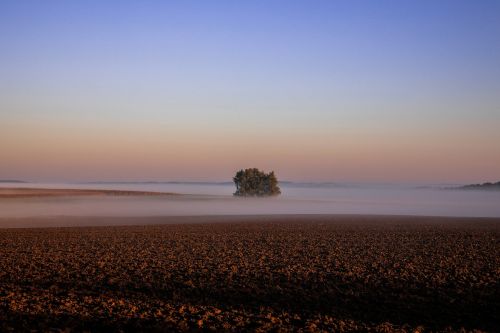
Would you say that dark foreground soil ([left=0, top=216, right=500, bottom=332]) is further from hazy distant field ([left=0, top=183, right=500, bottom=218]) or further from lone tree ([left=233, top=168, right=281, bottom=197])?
lone tree ([left=233, top=168, right=281, bottom=197])

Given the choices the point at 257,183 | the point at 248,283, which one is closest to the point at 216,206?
the point at 257,183

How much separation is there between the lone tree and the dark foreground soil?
5528 centimetres

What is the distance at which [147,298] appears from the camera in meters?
11.2

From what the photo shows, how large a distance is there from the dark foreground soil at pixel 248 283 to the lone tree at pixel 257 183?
55.3 metres

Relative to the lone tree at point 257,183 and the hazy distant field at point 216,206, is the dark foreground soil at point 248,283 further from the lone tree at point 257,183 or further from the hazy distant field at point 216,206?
the lone tree at point 257,183

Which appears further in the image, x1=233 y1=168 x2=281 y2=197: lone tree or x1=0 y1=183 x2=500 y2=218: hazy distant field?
x1=233 y1=168 x2=281 y2=197: lone tree

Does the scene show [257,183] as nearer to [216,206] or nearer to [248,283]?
[216,206]

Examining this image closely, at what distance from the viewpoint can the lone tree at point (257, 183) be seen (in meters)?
78.7

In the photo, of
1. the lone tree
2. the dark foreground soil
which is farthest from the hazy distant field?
the dark foreground soil

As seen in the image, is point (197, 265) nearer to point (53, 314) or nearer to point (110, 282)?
point (110, 282)

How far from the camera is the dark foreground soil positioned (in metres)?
9.59

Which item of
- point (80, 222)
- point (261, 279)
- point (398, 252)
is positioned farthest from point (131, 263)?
point (80, 222)

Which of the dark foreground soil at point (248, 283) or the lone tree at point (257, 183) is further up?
the lone tree at point (257, 183)

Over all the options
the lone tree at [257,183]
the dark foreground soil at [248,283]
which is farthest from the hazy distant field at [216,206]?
the dark foreground soil at [248,283]
